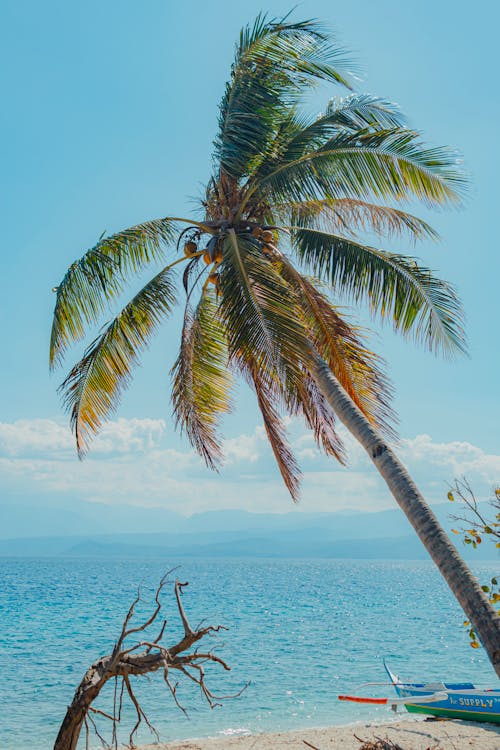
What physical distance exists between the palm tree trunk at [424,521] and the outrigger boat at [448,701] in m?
6.88

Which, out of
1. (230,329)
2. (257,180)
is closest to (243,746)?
(230,329)

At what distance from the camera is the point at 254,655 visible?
74.0ft

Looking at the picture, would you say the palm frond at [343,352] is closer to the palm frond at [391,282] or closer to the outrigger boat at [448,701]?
the palm frond at [391,282]

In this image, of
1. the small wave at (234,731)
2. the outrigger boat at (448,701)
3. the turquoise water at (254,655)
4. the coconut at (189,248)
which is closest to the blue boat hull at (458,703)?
the outrigger boat at (448,701)

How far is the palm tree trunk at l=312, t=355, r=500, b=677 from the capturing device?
16.4 feet

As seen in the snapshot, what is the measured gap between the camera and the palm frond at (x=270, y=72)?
26.6 feet

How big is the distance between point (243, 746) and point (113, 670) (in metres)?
5.64

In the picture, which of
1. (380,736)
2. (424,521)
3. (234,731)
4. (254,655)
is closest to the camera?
(424,521)

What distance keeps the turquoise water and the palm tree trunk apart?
6.36 m

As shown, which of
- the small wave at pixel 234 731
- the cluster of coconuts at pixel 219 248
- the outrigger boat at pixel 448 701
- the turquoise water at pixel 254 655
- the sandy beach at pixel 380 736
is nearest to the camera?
the cluster of coconuts at pixel 219 248

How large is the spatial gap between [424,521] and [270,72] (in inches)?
216

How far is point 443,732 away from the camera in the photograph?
11539mm

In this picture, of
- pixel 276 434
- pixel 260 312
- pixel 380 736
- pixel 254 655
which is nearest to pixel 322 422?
pixel 276 434

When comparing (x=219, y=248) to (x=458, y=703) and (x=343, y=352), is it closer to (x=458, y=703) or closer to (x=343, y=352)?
(x=343, y=352)
